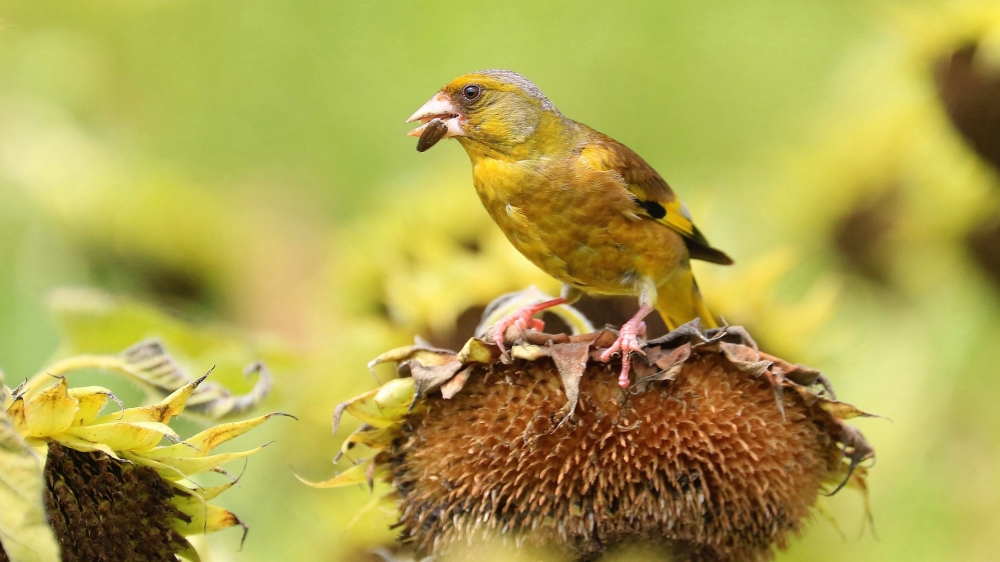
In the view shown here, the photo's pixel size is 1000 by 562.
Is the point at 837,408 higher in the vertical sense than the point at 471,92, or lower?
lower

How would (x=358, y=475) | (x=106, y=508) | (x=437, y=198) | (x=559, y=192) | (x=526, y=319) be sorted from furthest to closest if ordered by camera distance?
(x=437, y=198) → (x=559, y=192) → (x=526, y=319) → (x=358, y=475) → (x=106, y=508)

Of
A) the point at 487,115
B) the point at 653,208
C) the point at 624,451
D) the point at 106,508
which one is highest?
the point at 487,115

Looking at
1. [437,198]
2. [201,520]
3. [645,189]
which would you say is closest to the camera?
[201,520]

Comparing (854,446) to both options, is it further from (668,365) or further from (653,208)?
(653,208)

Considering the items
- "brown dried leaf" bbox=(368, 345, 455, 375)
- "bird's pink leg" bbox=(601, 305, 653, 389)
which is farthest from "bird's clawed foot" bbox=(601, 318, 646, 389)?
"brown dried leaf" bbox=(368, 345, 455, 375)

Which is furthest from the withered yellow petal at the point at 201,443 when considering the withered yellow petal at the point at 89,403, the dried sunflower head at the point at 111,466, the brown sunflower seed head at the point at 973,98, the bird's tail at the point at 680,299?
the brown sunflower seed head at the point at 973,98

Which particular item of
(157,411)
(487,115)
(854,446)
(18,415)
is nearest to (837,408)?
(854,446)

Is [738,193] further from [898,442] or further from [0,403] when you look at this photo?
[0,403]
